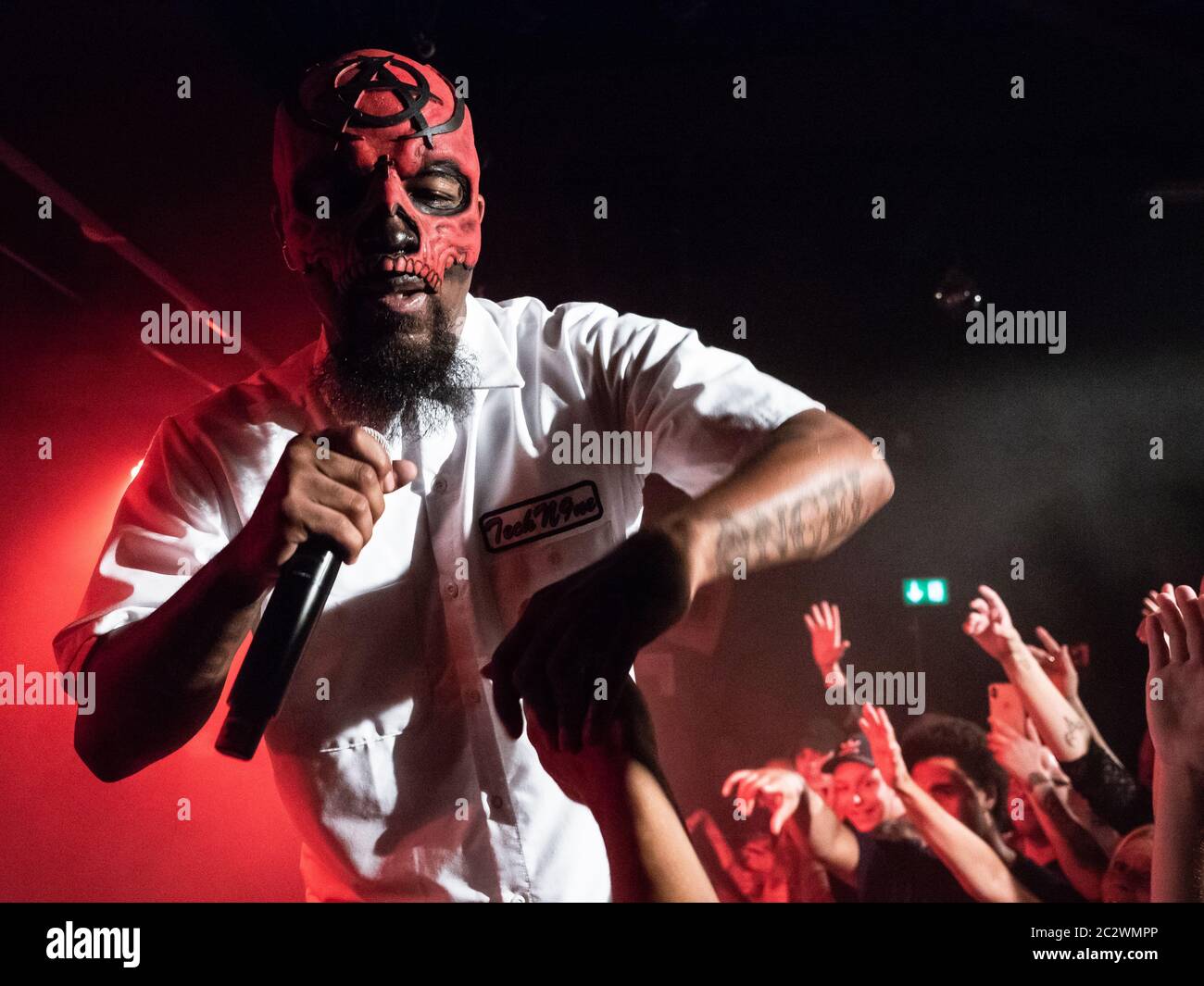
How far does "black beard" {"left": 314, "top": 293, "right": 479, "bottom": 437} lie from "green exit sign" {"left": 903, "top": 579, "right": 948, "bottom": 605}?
2.55 feet

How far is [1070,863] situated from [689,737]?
2.13 ft

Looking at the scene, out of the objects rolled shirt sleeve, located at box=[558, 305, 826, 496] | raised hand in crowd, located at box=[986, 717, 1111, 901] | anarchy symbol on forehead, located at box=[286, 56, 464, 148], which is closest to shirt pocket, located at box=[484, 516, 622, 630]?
rolled shirt sleeve, located at box=[558, 305, 826, 496]

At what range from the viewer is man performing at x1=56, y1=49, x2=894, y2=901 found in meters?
1.36

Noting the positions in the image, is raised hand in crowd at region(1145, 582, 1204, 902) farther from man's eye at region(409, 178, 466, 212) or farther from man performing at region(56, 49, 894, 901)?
man's eye at region(409, 178, 466, 212)

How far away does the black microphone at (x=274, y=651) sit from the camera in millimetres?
1190

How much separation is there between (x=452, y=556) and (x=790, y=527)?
1.61 ft

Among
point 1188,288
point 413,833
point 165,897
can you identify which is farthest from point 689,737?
point 1188,288

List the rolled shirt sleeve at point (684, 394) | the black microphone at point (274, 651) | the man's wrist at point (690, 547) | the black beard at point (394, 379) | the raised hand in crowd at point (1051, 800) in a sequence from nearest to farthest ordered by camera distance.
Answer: the black microphone at point (274, 651), the man's wrist at point (690, 547), the rolled shirt sleeve at point (684, 394), the black beard at point (394, 379), the raised hand in crowd at point (1051, 800)

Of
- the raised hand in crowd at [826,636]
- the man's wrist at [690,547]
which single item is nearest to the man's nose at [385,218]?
the man's wrist at [690,547]

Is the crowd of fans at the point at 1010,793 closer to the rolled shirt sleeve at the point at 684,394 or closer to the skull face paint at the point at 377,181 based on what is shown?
the rolled shirt sleeve at the point at 684,394

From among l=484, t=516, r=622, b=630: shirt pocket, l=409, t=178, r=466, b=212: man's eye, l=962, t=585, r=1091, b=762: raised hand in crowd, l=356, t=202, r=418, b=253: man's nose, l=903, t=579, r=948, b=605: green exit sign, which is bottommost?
l=962, t=585, r=1091, b=762: raised hand in crowd

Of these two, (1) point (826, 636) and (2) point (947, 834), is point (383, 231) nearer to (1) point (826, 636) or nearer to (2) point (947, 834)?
(1) point (826, 636)

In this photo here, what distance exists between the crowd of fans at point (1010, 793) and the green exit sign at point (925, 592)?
0.18 feet

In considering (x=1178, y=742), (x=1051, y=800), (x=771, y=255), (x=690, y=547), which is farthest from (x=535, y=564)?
(x=1178, y=742)
